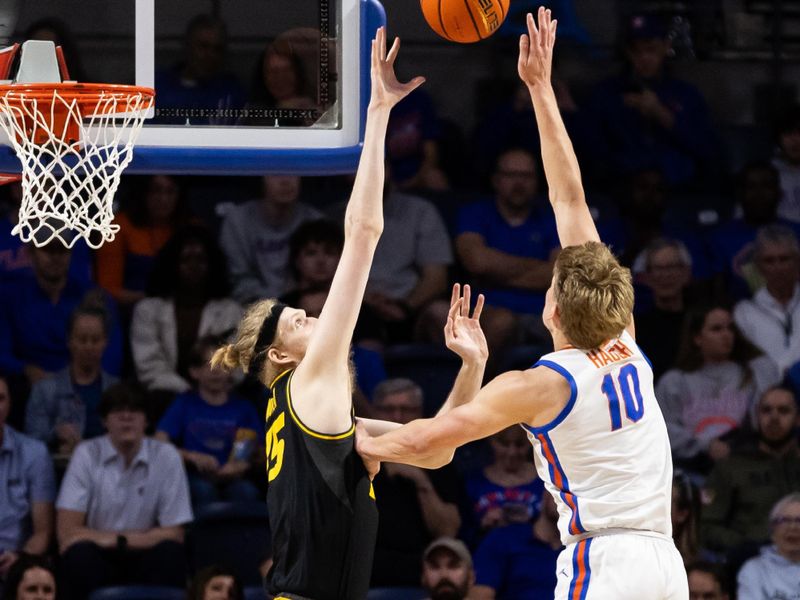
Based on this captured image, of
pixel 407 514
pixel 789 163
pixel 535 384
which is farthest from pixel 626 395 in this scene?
pixel 789 163

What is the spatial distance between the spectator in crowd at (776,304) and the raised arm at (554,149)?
153 inches

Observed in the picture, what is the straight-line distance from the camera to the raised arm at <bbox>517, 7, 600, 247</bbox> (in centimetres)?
449

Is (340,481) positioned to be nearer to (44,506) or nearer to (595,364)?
(595,364)

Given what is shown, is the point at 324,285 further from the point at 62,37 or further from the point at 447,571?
the point at 62,37

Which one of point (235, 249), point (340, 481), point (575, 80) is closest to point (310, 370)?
point (340, 481)

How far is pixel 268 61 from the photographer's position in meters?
5.29

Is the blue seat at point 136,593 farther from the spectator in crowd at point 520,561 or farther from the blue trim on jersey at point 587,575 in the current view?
the blue trim on jersey at point 587,575

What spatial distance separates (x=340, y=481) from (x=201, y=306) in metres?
3.80

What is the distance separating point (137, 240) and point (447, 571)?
2.58m

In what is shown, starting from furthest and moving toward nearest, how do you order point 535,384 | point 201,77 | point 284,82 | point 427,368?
point 427,368
point 201,77
point 284,82
point 535,384

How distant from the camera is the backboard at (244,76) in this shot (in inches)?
205

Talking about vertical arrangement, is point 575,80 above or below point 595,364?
above

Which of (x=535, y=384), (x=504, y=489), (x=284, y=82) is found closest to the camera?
(x=535, y=384)

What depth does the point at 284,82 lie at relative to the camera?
17.5 feet
